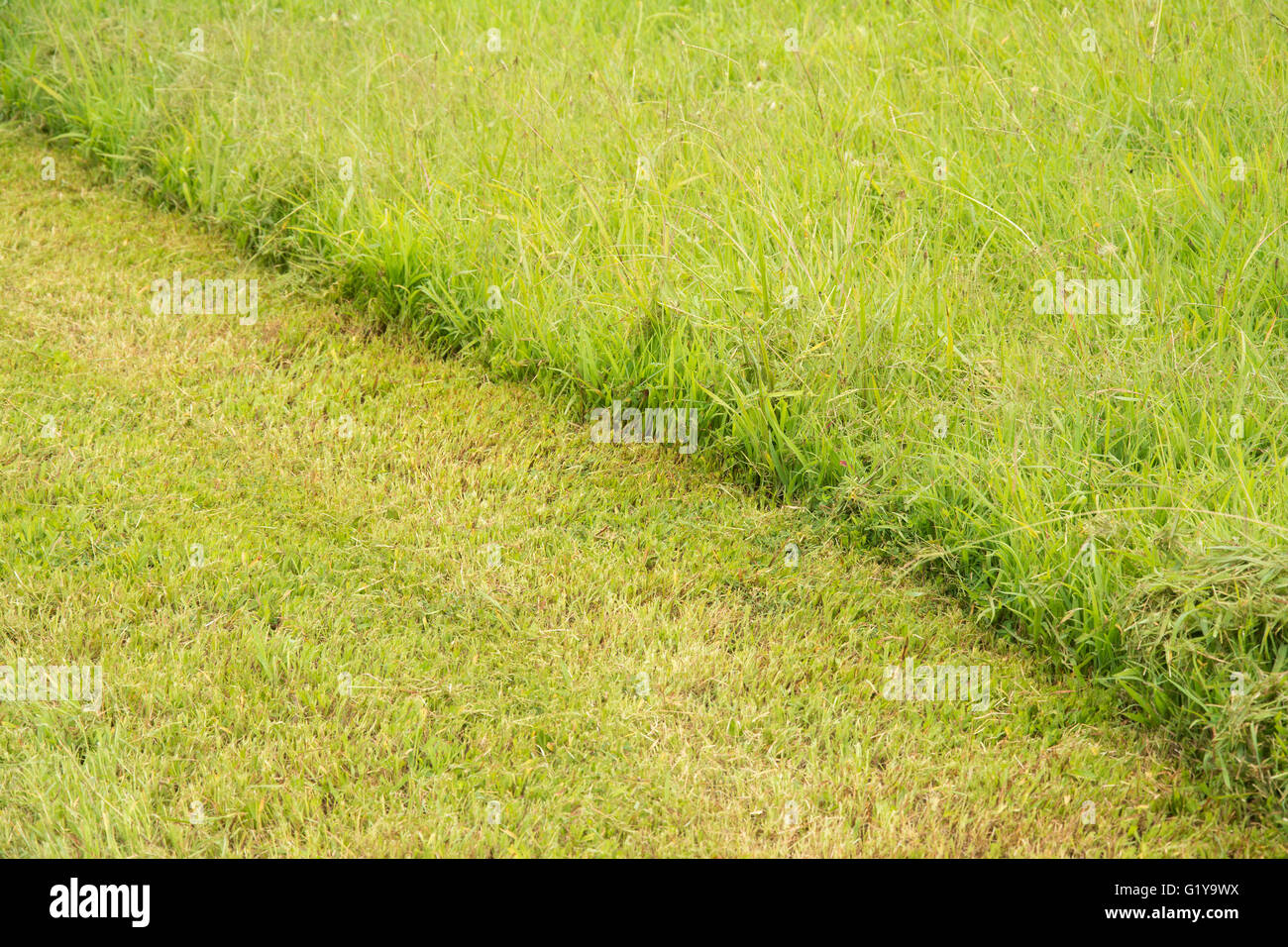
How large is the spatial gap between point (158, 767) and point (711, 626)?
1.74 metres

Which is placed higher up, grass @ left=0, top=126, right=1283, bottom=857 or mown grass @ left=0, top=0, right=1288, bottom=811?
mown grass @ left=0, top=0, right=1288, bottom=811

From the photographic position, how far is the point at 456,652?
12.1 ft

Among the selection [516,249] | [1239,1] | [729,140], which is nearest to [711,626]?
[516,249]

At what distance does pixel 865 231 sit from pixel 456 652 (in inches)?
103

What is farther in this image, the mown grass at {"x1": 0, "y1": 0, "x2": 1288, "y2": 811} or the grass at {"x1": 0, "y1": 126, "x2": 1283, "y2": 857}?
the mown grass at {"x1": 0, "y1": 0, "x2": 1288, "y2": 811}

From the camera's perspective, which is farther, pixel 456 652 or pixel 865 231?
pixel 865 231

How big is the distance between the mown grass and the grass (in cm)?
27

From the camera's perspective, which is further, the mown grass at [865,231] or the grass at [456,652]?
the mown grass at [865,231]

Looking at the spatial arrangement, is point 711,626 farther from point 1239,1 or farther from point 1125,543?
point 1239,1

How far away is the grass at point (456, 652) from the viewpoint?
10.4 feet

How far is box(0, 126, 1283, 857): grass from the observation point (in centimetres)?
316

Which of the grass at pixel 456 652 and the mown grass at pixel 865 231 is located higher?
the mown grass at pixel 865 231

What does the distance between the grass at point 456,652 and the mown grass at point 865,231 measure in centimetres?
27
